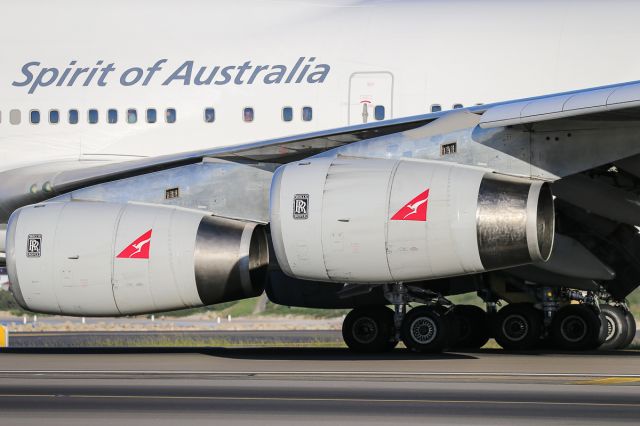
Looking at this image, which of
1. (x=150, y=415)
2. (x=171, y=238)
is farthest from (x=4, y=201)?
(x=150, y=415)

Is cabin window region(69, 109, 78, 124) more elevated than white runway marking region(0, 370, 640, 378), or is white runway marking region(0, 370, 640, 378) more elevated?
cabin window region(69, 109, 78, 124)

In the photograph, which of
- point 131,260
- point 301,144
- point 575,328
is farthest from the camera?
point 575,328

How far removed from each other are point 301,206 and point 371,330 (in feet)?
9.58

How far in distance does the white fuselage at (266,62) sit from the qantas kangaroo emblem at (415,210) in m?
3.40

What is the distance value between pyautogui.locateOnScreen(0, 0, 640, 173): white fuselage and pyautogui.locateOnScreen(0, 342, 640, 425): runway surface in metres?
3.44

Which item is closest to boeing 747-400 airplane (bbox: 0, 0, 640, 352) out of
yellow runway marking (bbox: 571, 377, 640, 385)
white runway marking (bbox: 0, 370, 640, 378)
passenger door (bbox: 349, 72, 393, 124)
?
passenger door (bbox: 349, 72, 393, 124)

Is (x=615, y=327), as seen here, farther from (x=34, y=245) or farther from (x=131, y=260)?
(x=34, y=245)

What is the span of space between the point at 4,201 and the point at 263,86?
4069 millimetres

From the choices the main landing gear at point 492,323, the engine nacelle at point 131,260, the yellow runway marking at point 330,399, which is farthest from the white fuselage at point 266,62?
the yellow runway marking at point 330,399

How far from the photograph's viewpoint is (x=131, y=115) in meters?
17.8

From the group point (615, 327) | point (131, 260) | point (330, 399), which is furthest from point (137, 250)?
point (615, 327)

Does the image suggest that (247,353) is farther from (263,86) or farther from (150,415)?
(150,415)

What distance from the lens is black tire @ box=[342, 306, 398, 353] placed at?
54.0 ft

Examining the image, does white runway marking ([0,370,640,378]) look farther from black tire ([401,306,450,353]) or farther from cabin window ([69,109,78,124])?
cabin window ([69,109,78,124])
